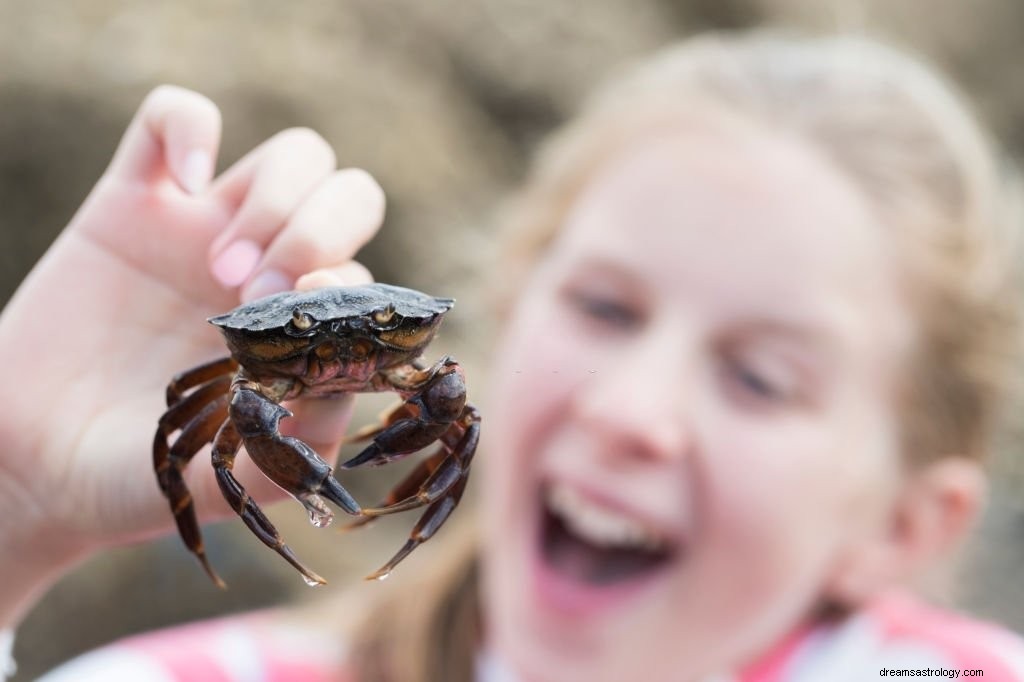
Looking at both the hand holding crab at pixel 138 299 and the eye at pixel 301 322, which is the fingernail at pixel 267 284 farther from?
the eye at pixel 301 322

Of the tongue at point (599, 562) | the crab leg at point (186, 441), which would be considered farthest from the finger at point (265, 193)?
the tongue at point (599, 562)

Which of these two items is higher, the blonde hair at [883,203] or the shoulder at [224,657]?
the blonde hair at [883,203]

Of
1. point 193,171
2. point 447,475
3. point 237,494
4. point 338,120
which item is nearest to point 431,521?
point 447,475

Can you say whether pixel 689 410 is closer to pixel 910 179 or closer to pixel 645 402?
pixel 645 402

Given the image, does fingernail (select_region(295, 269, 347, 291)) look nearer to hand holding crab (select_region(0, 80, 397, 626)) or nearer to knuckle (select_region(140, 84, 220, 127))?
hand holding crab (select_region(0, 80, 397, 626))

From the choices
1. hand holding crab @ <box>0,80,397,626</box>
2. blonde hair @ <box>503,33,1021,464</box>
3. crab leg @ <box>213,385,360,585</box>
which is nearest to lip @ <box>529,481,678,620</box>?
blonde hair @ <box>503,33,1021,464</box>
